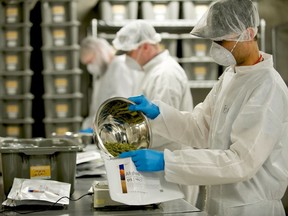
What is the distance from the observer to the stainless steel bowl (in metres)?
2.01

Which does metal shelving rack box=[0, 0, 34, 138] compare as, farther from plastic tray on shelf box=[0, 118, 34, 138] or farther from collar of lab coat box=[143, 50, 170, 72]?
collar of lab coat box=[143, 50, 170, 72]

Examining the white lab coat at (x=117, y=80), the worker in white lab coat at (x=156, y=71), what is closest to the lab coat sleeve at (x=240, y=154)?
the worker in white lab coat at (x=156, y=71)

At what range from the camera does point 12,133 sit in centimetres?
514

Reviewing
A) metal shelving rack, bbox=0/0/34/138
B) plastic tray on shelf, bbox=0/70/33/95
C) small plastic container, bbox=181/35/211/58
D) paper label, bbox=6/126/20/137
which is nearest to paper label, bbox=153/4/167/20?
small plastic container, bbox=181/35/211/58

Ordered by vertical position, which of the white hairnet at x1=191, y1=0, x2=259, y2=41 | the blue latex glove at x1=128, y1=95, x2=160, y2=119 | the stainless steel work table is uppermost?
the white hairnet at x1=191, y1=0, x2=259, y2=41

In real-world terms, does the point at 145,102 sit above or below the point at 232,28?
below

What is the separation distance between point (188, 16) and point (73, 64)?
1.22m

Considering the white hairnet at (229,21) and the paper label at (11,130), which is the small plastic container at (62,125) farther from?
the white hairnet at (229,21)

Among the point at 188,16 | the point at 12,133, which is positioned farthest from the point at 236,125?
the point at 12,133

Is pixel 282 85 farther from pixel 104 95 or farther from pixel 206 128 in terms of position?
pixel 104 95

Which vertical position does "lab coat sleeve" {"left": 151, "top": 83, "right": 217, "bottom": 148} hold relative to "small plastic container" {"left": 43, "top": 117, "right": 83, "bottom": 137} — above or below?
above

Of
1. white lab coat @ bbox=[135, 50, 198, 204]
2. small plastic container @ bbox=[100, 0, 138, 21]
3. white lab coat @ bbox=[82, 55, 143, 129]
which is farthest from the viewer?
small plastic container @ bbox=[100, 0, 138, 21]

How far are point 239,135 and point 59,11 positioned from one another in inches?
145

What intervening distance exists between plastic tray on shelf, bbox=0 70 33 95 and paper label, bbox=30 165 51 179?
124 inches
